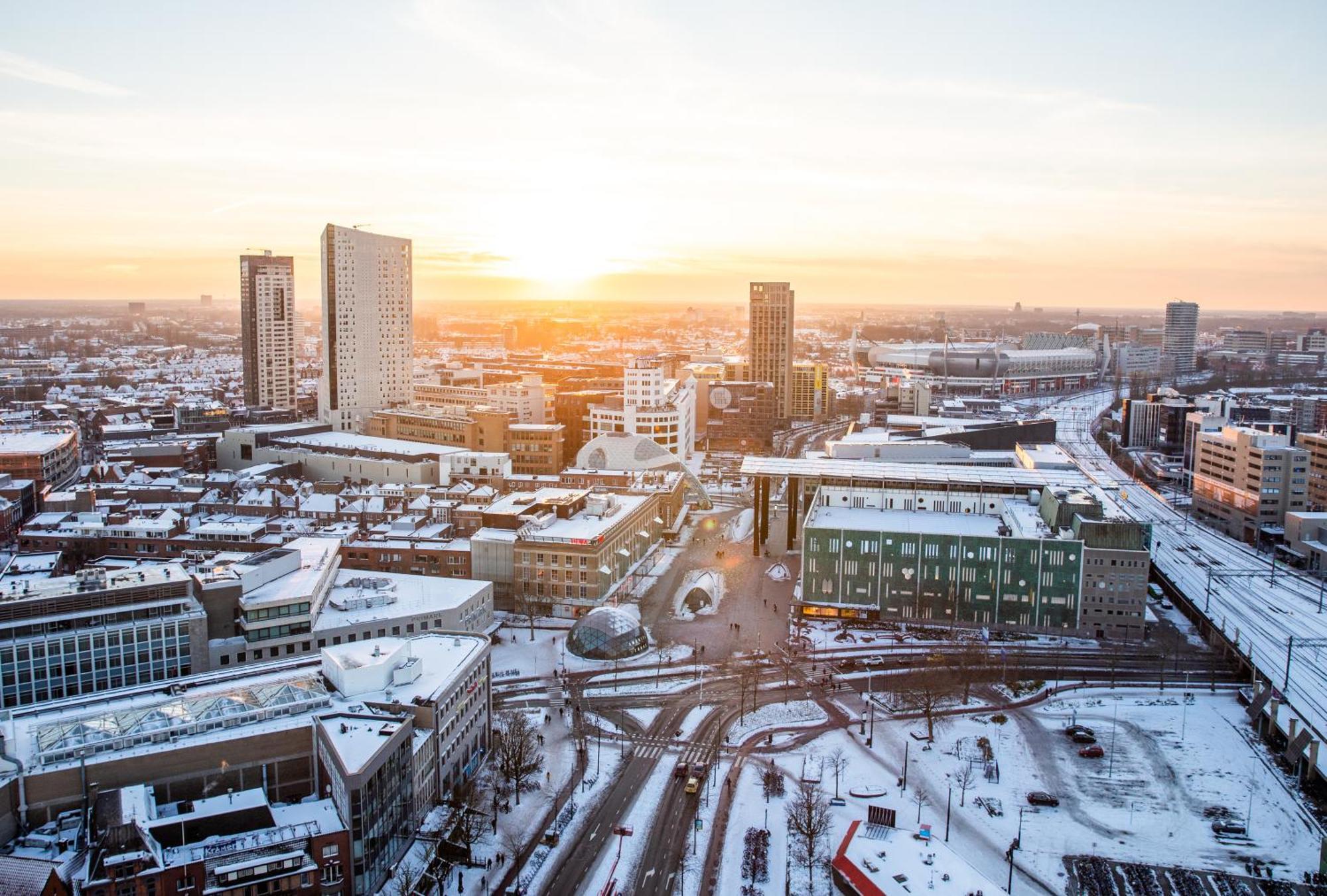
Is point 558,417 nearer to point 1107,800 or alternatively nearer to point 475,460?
point 475,460

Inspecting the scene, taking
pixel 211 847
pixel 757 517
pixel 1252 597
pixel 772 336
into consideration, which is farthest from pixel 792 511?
pixel 772 336

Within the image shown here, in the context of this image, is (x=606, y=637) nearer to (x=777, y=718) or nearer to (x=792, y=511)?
(x=777, y=718)

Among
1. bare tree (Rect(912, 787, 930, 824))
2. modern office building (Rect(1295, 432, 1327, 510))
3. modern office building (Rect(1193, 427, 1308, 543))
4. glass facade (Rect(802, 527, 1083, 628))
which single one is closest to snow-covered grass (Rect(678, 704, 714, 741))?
bare tree (Rect(912, 787, 930, 824))

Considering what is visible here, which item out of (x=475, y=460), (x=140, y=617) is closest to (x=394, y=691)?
(x=140, y=617)

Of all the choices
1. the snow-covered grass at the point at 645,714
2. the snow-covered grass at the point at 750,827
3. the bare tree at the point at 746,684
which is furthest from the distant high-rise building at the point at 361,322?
the snow-covered grass at the point at 750,827

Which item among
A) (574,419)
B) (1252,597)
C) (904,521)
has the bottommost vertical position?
(1252,597)

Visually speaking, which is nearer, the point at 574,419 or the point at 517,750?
the point at 517,750

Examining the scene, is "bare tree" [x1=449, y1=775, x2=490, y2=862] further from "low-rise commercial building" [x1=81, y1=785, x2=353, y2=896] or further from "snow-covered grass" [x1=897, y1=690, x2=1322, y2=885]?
"snow-covered grass" [x1=897, y1=690, x2=1322, y2=885]

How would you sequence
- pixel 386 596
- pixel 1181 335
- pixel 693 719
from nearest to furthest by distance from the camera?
1. pixel 693 719
2. pixel 386 596
3. pixel 1181 335
